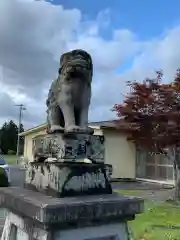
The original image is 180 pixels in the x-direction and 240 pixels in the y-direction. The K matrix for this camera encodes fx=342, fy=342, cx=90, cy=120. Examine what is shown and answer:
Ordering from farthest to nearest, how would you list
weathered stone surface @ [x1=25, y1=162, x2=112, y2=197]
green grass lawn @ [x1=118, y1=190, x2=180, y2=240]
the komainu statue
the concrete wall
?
the concrete wall < green grass lawn @ [x1=118, y1=190, x2=180, y2=240] < the komainu statue < weathered stone surface @ [x1=25, y1=162, x2=112, y2=197]

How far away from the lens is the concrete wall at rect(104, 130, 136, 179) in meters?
20.9

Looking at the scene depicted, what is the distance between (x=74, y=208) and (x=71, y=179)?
0.32 m

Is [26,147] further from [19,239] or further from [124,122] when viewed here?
[19,239]

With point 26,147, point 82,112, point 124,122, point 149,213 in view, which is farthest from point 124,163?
point 82,112

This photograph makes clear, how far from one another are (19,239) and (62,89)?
1469 mm

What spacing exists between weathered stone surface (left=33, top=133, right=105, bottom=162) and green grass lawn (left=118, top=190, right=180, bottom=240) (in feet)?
12.9

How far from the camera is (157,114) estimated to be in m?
13.7

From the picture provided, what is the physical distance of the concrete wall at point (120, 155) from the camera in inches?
824

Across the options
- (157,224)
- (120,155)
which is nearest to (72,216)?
(157,224)

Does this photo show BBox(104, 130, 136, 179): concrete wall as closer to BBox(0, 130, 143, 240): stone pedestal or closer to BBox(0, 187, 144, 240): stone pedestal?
BBox(0, 130, 143, 240): stone pedestal

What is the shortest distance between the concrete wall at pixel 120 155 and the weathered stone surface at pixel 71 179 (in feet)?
58.3

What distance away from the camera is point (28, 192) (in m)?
3.23

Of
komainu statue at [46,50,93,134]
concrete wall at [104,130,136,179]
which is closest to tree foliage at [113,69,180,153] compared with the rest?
concrete wall at [104,130,136,179]

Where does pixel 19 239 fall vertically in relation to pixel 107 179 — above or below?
below
